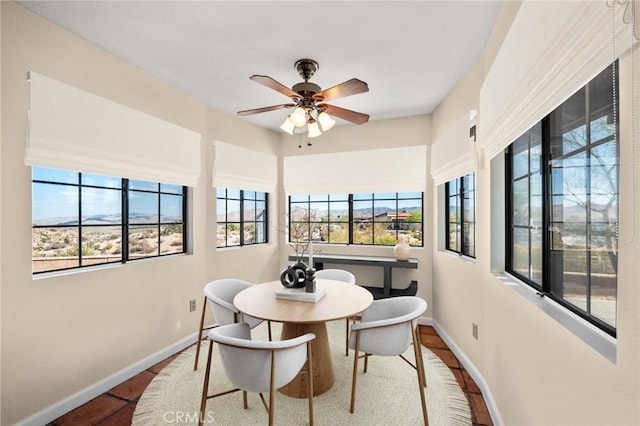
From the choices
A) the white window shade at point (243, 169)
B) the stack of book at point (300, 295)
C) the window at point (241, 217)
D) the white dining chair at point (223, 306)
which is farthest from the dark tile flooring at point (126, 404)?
the white window shade at point (243, 169)

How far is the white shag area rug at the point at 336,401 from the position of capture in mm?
1990

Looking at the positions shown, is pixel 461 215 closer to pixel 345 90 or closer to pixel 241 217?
pixel 345 90

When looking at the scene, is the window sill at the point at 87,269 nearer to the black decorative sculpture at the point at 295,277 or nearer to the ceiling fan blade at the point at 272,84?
the black decorative sculpture at the point at 295,277

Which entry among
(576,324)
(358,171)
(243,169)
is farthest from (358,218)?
(576,324)

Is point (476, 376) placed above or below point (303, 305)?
below

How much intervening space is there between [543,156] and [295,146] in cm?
333

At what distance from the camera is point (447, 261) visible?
130 inches

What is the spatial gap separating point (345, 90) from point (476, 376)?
237 centimetres

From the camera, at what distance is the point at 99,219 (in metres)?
2.52

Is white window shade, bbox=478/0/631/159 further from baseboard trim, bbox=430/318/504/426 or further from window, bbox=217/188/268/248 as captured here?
window, bbox=217/188/268/248

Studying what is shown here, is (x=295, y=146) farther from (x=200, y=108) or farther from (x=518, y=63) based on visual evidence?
(x=518, y=63)

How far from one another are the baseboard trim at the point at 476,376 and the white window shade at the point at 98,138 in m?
3.09

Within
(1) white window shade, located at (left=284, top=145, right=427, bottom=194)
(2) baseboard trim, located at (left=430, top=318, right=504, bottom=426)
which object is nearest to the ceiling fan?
(1) white window shade, located at (left=284, top=145, right=427, bottom=194)

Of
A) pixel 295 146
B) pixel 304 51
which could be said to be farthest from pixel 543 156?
pixel 295 146
